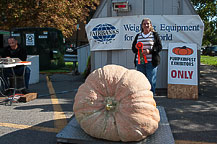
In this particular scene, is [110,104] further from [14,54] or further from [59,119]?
[14,54]

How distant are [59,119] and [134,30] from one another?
Answer: 3.60 m

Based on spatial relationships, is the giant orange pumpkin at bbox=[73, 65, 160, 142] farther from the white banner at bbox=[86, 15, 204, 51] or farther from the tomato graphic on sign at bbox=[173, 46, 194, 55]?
the white banner at bbox=[86, 15, 204, 51]

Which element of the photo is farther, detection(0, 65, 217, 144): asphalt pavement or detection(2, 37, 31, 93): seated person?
detection(2, 37, 31, 93): seated person

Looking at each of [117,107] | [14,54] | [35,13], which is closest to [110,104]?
[117,107]

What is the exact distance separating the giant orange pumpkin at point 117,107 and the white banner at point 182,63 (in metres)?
3.27

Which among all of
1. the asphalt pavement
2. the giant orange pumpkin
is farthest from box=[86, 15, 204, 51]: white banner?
the giant orange pumpkin

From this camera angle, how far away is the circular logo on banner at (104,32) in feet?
22.6

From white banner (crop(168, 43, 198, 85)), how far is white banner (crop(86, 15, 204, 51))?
31 centimetres

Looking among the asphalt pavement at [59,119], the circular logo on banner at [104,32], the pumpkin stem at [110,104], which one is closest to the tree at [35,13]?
the circular logo on banner at [104,32]

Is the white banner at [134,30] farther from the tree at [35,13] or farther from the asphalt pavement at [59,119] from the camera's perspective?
the tree at [35,13]

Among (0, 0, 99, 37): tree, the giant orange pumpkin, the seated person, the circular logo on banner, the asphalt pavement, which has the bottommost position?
the asphalt pavement

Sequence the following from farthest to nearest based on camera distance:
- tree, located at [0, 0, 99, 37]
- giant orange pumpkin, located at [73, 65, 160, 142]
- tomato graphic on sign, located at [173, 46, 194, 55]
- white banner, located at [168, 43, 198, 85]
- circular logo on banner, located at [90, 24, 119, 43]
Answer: tree, located at [0, 0, 99, 37] → circular logo on banner, located at [90, 24, 119, 43] → tomato graphic on sign, located at [173, 46, 194, 55] → white banner, located at [168, 43, 198, 85] → giant orange pumpkin, located at [73, 65, 160, 142]

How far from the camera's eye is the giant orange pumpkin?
2895 millimetres

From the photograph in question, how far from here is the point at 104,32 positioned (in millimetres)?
6953
